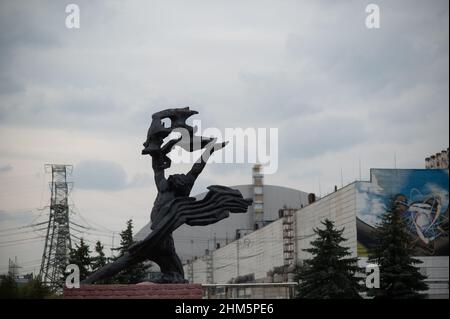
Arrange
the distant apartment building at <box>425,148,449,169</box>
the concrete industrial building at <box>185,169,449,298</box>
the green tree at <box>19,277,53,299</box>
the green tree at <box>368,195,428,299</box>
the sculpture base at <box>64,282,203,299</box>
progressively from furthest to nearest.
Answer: the distant apartment building at <box>425,148,449,169</box> < the concrete industrial building at <box>185,169,449,298</box> < the green tree at <box>368,195,428,299</box> < the green tree at <box>19,277,53,299</box> < the sculpture base at <box>64,282,203,299</box>

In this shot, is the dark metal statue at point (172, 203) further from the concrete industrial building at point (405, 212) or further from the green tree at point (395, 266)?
the concrete industrial building at point (405, 212)

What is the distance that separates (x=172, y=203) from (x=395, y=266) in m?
12.0

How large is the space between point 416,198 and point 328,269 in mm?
12836

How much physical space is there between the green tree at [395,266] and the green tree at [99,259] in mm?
10744

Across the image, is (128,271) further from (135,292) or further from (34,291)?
(135,292)

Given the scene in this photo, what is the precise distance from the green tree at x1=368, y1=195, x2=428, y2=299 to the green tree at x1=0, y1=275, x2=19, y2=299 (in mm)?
11834

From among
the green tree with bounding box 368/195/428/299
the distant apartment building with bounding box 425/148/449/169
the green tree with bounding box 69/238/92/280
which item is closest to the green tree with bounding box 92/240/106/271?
the green tree with bounding box 69/238/92/280

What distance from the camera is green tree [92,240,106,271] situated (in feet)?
108

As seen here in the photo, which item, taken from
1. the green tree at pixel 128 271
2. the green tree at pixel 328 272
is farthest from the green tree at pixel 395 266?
the green tree at pixel 128 271

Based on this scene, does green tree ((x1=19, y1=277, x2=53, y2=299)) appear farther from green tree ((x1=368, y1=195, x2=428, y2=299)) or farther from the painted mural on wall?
the painted mural on wall

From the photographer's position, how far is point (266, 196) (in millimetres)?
73062

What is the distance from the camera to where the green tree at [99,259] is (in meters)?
32.9

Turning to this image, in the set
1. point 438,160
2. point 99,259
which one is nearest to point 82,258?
point 99,259
